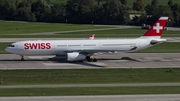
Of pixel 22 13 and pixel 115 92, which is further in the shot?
pixel 22 13

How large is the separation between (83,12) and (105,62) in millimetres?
89686

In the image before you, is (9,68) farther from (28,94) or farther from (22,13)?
(22,13)

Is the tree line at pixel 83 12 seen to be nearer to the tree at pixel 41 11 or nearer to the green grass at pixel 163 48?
the tree at pixel 41 11

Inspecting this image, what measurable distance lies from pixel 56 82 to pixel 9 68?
11.3 meters

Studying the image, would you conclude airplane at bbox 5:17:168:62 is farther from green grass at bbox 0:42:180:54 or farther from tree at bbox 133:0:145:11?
tree at bbox 133:0:145:11

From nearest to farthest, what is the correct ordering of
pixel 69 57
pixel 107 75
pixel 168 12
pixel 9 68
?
pixel 107 75
pixel 9 68
pixel 69 57
pixel 168 12

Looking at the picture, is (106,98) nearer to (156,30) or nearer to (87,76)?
(87,76)

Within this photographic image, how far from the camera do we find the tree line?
152 metres

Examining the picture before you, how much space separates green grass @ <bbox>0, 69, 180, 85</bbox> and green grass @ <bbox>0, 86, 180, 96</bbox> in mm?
5809

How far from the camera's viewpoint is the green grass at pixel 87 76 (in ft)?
179

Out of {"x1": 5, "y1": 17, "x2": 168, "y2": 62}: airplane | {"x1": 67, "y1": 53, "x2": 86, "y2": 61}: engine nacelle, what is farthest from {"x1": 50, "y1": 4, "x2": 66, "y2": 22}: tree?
{"x1": 67, "y1": 53, "x2": 86, "y2": 61}: engine nacelle

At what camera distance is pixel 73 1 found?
545ft

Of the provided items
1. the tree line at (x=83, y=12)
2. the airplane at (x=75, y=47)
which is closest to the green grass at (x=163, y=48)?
the airplane at (x=75, y=47)

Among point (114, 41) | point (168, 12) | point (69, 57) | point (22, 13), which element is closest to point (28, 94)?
point (69, 57)
